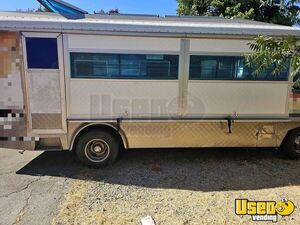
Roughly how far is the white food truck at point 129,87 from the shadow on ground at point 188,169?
1.51 ft

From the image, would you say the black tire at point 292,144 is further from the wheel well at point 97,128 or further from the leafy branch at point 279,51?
the wheel well at point 97,128

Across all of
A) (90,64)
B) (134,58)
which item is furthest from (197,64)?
(90,64)

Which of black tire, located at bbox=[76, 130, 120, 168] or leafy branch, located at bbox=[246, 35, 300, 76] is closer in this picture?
leafy branch, located at bbox=[246, 35, 300, 76]

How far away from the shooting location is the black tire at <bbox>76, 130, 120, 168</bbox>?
4895 millimetres

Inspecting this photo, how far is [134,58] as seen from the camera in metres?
4.64

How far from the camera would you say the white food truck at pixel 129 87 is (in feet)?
14.7

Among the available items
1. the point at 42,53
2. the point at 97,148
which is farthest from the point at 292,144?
the point at 42,53

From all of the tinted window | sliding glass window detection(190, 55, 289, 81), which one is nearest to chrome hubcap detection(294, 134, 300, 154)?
→ sliding glass window detection(190, 55, 289, 81)

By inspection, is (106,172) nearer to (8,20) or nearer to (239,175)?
(239,175)

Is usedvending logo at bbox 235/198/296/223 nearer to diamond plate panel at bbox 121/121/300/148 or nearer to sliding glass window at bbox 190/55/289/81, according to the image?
diamond plate panel at bbox 121/121/300/148

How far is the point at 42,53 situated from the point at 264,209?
4452 mm

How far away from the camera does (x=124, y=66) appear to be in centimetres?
466

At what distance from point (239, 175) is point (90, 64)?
11.5 feet

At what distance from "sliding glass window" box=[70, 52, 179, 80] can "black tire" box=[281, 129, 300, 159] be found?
9.31 feet
